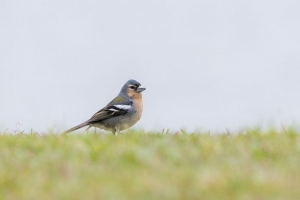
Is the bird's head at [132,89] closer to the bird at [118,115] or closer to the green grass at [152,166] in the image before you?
the bird at [118,115]

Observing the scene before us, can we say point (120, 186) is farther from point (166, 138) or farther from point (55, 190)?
point (166, 138)

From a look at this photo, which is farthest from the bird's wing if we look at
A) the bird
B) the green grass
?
the green grass

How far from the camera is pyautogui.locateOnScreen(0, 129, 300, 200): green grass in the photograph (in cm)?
745

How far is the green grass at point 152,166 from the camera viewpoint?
24.4ft

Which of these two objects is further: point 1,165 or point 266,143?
point 266,143

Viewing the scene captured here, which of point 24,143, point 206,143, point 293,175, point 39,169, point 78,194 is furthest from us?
point 24,143

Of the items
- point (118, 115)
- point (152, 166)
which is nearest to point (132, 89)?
Answer: point (118, 115)

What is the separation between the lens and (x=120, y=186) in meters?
7.64

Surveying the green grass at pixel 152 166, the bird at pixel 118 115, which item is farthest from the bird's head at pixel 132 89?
the green grass at pixel 152 166

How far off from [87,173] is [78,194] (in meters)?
1.04

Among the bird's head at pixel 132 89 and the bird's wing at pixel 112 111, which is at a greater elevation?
the bird's head at pixel 132 89

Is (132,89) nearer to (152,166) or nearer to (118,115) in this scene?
(118,115)

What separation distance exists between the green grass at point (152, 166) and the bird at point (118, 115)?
374 cm

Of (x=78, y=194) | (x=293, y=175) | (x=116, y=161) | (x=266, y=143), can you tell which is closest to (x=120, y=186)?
(x=78, y=194)
